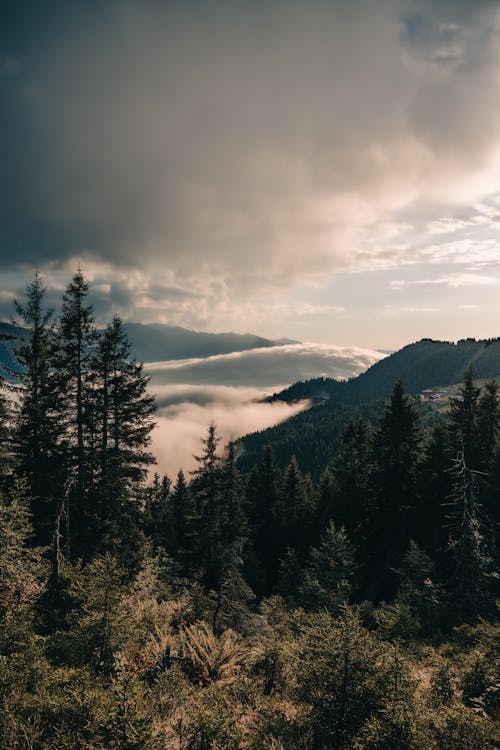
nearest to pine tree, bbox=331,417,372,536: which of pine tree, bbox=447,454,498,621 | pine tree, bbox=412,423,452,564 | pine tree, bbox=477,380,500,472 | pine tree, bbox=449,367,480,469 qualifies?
pine tree, bbox=412,423,452,564

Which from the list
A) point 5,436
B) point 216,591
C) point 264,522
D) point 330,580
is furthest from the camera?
point 264,522

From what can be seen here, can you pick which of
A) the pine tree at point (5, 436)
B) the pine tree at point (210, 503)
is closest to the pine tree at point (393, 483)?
the pine tree at point (210, 503)

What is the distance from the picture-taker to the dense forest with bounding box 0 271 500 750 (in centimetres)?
762

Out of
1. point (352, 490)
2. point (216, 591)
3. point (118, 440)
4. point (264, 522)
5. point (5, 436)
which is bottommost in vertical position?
point (264, 522)

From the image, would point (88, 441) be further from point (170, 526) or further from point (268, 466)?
point (170, 526)

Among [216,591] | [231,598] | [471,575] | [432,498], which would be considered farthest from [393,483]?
[231,598]

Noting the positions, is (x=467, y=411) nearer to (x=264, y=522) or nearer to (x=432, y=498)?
(x=432, y=498)

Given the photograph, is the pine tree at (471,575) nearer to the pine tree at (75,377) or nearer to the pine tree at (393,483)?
the pine tree at (393,483)

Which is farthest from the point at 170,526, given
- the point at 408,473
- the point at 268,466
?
the point at 408,473

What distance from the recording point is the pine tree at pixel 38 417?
67.2 feet

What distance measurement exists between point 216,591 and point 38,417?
15.6 meters

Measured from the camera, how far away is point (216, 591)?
22.2 m

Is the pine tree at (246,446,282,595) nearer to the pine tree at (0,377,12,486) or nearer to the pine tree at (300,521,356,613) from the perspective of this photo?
the pine tree at (300,521,356,613)

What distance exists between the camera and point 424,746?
6.66 m
